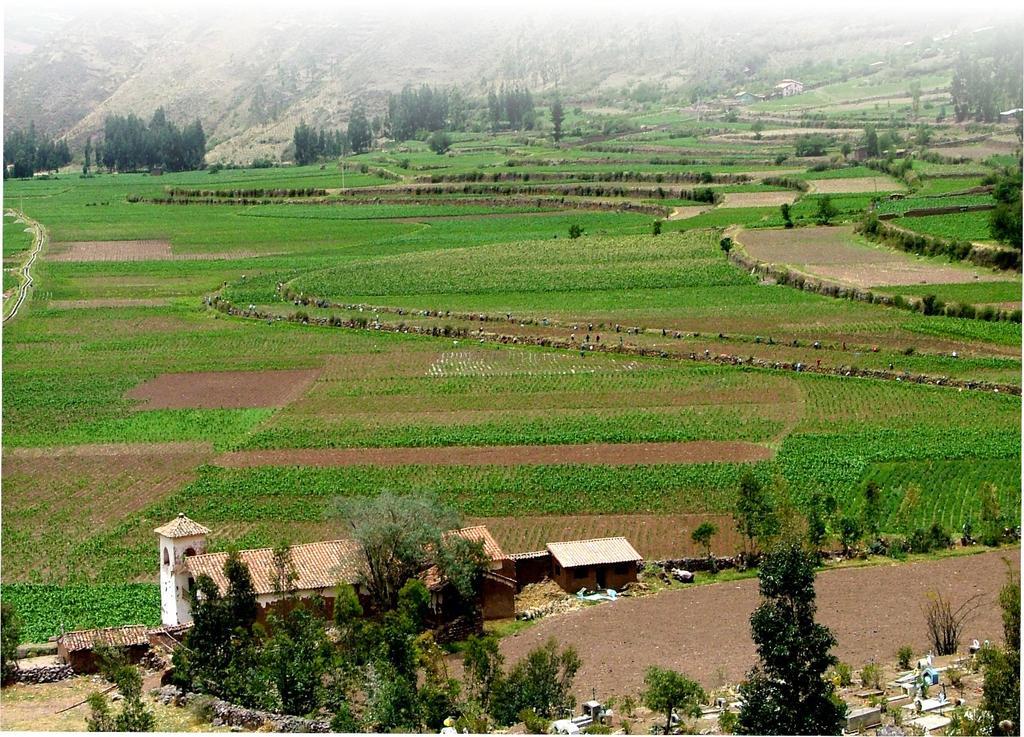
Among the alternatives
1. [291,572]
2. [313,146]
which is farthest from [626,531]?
[313,146]

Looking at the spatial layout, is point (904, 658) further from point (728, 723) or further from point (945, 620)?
point (728, 723)

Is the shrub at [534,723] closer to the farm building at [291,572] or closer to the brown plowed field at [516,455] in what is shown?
the farm building at [291,572]

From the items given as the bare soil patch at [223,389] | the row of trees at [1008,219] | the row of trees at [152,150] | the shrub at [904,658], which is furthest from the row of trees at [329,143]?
the shrub at [904,658]

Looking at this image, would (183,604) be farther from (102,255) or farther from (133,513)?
(102,255)

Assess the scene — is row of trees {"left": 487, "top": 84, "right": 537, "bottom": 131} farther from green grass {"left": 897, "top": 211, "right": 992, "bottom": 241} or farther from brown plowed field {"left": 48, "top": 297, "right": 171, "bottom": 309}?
brown plowed field {"left": 48, "top": 297, "right": 171, "bottom": 309}

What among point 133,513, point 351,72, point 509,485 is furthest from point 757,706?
point 351,72

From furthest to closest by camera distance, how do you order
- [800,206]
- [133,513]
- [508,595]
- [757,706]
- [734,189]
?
[734,189], [800,206], [133,513], [508,595], [757,706]

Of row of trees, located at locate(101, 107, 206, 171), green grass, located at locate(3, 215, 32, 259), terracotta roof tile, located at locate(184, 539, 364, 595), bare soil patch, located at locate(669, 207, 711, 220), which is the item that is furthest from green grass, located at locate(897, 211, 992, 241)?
row of trees, located at locate(101, 107, 206, 171)
